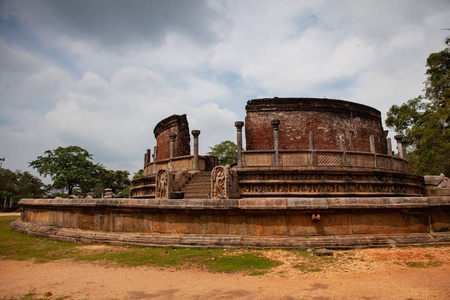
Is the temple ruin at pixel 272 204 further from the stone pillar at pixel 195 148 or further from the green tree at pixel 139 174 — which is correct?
the green tree at pixel 139 174

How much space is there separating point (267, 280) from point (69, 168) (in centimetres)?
3967

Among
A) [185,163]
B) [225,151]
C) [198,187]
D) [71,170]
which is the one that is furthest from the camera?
[225,151]

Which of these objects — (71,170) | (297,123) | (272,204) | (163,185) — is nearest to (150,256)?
(272,204)

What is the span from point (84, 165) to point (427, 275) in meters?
40.9

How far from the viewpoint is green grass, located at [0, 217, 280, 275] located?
4039mm

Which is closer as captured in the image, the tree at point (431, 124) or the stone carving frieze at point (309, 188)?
A: the stone carving frieze at point (309, 188)

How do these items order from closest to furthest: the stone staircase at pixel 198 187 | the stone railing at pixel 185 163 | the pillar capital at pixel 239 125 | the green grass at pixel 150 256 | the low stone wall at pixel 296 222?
the green grass at pixel 150 256
the low stone wall at pixel 296 222
the stone staircase at pixel 198 187
the pillar capital at pixel 239 125
the stone railing at pixel 185 163

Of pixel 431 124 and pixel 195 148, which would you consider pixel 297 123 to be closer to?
pixel 195 148

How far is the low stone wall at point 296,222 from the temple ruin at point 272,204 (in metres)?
0.02

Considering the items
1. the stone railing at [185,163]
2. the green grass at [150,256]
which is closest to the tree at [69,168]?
the stone railing at [185,163]

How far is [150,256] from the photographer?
4.55 meters

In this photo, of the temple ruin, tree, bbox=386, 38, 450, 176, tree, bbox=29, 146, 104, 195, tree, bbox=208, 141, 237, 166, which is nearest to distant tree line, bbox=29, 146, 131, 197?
tree, bbox=29, 146, 104, 195

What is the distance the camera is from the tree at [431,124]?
64.0 feet

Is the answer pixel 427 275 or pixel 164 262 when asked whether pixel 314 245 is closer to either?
pixel 427 275
